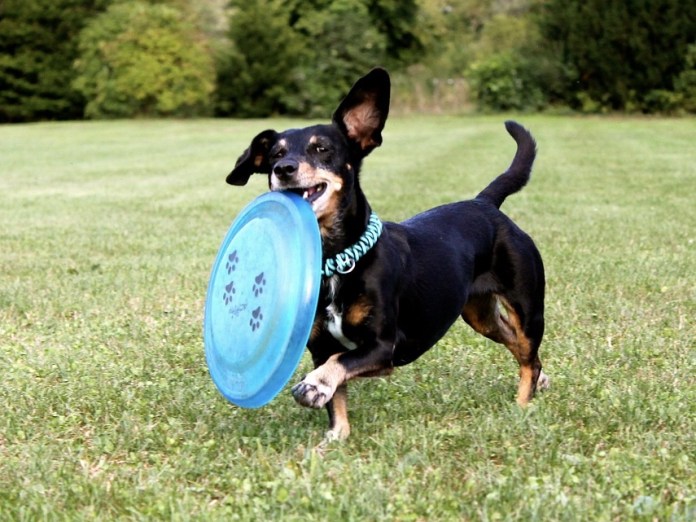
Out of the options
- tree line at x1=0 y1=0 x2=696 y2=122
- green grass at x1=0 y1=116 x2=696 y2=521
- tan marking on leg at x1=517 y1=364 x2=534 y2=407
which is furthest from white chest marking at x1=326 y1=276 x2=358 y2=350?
tree line at x1=0 y1=0 x2=696 y2=122

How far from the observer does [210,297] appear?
4.14 m

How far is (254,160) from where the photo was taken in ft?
14.0

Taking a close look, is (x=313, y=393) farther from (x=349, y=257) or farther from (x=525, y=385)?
(x=525, y=385)

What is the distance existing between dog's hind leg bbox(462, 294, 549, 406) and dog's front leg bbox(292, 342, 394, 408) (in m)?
0.96

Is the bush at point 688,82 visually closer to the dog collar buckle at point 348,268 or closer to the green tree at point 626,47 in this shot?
the green tree at point 626,47

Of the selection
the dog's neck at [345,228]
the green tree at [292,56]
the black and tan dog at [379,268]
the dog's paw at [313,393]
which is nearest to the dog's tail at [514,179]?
the black and tan dog at [379,268]

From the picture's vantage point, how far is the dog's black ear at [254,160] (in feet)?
13.6

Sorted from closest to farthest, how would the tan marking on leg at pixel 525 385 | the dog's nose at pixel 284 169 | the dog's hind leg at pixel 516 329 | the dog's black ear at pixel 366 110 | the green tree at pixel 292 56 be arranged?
the dog's nose at pixel 284 169 < the dog's black ear at pixel 366 110 < the tan marking on leg at pixel 525 385 < the dog's hind leg at pixel 516 329 < the green tree at pixel 292 56

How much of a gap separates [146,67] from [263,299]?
45.8 metres

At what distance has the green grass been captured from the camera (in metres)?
3.04

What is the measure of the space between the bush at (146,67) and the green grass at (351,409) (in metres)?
38.4

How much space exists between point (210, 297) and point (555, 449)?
172cm

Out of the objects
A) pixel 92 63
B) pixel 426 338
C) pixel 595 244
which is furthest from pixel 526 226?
pixel 92 63

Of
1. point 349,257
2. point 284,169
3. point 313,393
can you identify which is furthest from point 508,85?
point 313,393
